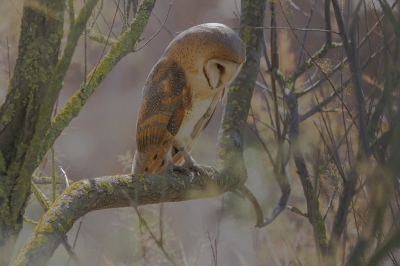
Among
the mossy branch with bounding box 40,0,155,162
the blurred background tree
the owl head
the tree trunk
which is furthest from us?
the owl head

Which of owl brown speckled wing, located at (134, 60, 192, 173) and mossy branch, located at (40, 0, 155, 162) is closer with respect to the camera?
mossy branch, located at (40, 0, 155, 162)

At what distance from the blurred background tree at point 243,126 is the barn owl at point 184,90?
0.63 ft

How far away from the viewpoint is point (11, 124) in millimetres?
1507

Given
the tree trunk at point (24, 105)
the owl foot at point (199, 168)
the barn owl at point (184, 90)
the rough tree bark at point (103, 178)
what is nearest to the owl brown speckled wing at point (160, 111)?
the barn owl at point (184, 90)

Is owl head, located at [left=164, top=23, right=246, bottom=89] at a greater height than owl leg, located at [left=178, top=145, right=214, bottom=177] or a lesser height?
greater

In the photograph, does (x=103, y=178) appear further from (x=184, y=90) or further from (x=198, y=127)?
(x=198, y=127)

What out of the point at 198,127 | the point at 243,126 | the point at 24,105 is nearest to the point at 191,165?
the point at 198,127

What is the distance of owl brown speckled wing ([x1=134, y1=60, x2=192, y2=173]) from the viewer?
2.08m

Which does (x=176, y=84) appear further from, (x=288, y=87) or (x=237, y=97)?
Result: (x=288, y=87)

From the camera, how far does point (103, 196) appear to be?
149 cm

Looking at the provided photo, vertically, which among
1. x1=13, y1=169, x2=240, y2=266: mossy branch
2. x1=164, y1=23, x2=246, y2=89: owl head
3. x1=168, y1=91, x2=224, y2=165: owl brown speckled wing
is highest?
x1=164, y1=23, x2=246, y2=89: owl head

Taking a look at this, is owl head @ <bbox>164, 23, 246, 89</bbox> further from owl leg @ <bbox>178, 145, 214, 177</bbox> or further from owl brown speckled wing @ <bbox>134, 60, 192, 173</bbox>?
owl leg @ <bbox>178, 145, 214, 177</bbox>

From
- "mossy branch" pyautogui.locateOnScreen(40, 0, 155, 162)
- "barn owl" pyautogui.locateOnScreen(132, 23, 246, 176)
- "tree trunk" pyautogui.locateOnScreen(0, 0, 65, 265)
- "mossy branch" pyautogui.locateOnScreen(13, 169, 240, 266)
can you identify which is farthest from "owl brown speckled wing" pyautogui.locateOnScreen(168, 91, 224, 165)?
"tree trunk" pyautogui.locateOnScreen(0, 0, 65, 265)

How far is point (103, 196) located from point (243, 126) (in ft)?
3.40
